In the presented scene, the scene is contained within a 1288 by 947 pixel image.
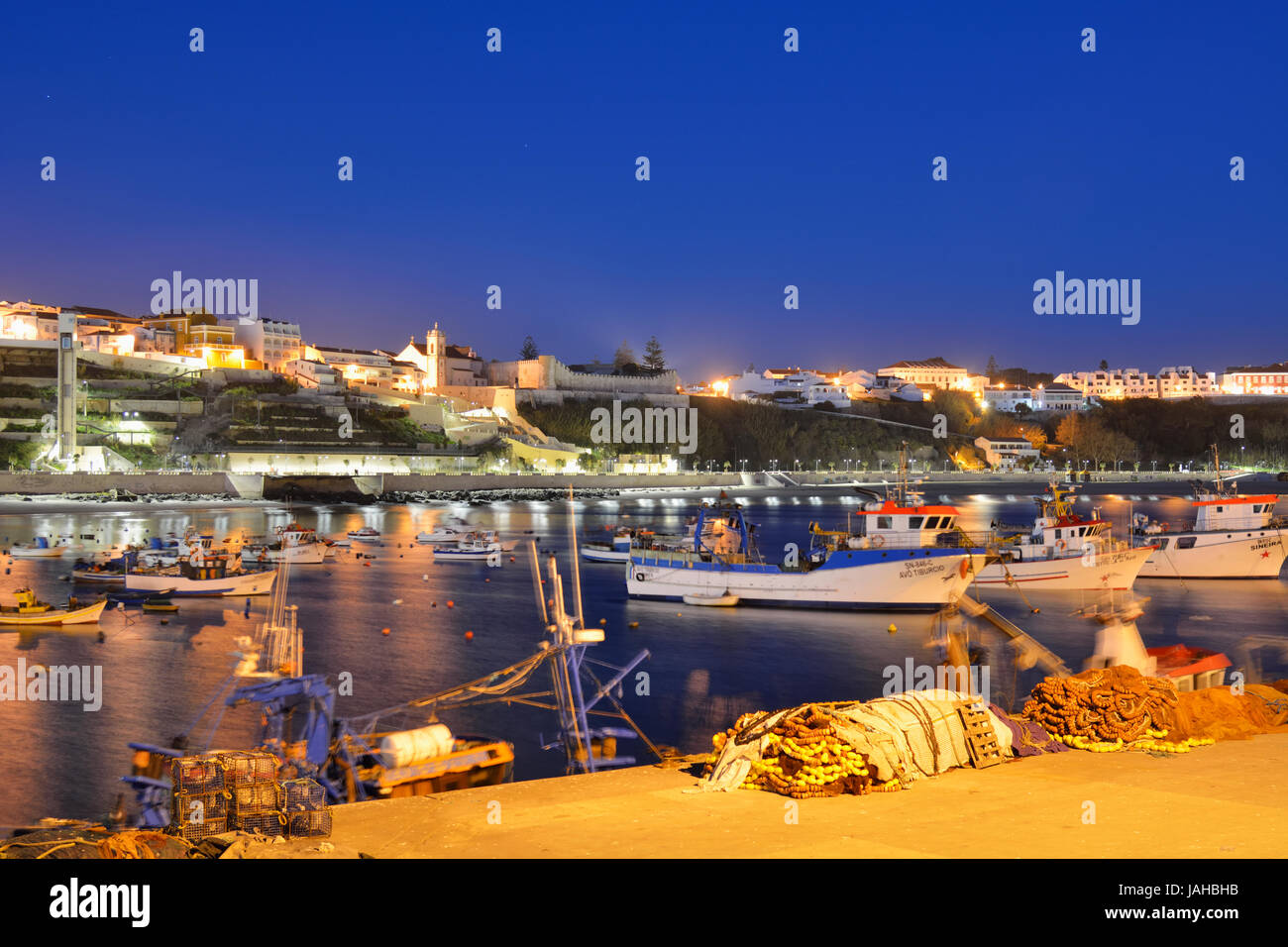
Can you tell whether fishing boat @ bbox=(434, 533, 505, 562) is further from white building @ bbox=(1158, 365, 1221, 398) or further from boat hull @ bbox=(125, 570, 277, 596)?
white building @ bbox=(1158, 365, 1221, 398)

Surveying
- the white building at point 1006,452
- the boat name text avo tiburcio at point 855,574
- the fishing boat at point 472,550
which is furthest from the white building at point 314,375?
the white building at point 1006,452

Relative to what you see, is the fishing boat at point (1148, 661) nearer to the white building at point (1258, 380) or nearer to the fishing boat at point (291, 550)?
the fishing boat at point (291, 550)

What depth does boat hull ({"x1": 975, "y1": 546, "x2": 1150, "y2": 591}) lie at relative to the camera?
99.6ft

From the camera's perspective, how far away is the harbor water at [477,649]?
14.6 metres

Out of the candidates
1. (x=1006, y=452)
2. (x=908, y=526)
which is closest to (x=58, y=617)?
(x=908, y=526)

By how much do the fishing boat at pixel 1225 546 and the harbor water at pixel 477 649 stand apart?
895 mm

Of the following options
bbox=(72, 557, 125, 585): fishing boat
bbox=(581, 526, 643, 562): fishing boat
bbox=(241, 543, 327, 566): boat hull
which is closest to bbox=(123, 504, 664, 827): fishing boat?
bbox=(72, 557, 125, 585): fishing boat

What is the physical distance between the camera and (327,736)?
1148cm

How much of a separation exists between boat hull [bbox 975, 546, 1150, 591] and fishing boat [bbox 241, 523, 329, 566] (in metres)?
23.2

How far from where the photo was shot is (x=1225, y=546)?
3397cm

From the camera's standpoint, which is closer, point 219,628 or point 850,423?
point 219,628
